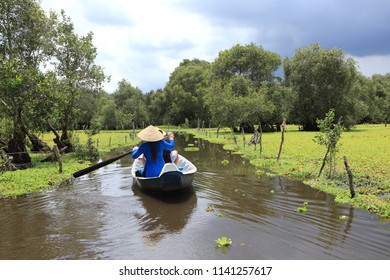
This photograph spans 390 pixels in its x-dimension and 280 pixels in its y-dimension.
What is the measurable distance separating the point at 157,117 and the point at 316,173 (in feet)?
224

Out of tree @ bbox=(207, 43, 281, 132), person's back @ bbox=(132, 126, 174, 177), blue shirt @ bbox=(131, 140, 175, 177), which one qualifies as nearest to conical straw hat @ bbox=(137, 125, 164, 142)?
person's back @ bbox=(132, 126, 174, 177)

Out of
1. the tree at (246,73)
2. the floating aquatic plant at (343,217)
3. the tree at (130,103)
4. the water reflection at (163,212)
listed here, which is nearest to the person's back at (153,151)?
the water reflection at (163,212)

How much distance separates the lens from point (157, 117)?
80750 mm

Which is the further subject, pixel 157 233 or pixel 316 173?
pixel 316 173

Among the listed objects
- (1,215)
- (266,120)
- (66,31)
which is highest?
(66,31)

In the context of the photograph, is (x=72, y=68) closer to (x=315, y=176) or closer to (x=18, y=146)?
(x=18, y=146)

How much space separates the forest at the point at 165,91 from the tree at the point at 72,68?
72mm

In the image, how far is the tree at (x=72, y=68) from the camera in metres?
23.2

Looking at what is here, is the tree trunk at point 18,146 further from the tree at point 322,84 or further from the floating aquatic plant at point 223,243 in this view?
the tree at point 322,84

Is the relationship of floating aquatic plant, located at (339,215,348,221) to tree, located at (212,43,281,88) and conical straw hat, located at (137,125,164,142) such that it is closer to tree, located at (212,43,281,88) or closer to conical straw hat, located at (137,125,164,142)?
conical straw hat, located at (137,125,164,142)

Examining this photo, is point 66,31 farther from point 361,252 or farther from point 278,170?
point 361,252

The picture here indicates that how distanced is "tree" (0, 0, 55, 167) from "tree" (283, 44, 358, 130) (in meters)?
36.6
